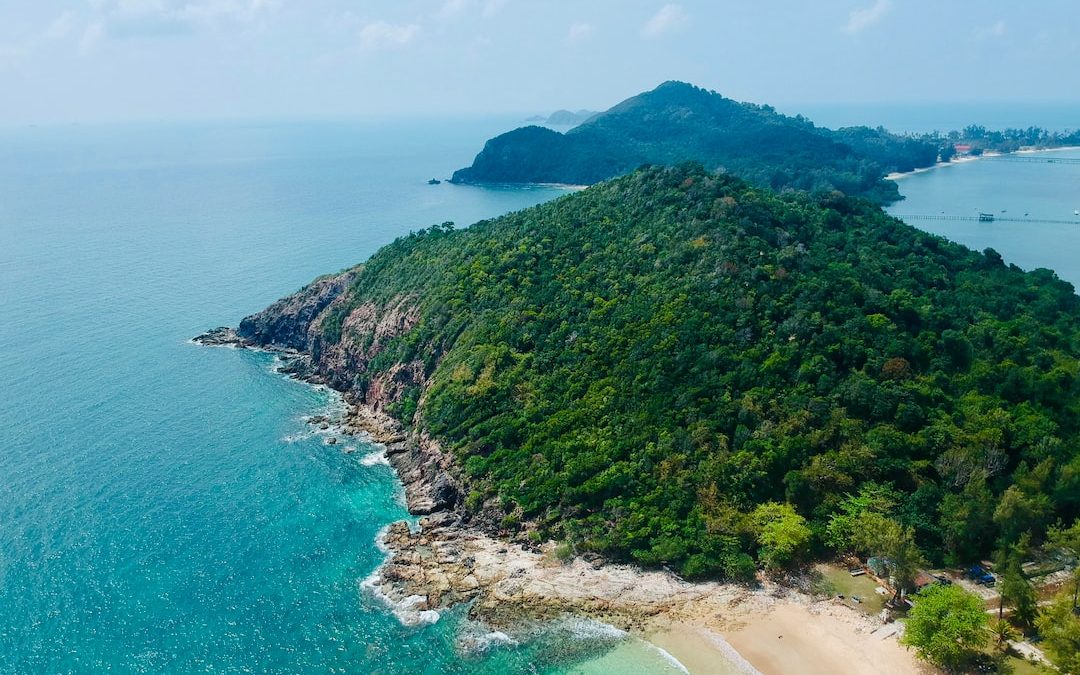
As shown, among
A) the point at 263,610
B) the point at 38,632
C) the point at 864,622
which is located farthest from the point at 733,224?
the point at 38,632

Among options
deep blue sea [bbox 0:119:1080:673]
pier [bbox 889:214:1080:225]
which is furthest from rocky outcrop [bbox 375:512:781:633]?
pier [bbox 889:214:1080:225]

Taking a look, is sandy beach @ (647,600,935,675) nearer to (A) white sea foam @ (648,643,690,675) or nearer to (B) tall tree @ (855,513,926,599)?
(A) white sea foam @ (648,643,690,675)

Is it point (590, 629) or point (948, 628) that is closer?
point (948, 628)

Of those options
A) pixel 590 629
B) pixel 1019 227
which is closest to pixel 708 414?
pixel 590 629

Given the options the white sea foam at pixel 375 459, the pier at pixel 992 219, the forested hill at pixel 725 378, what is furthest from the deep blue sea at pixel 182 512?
the pier at pixel 992 219

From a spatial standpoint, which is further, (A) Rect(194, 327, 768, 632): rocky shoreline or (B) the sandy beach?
(A) Rect(194, 327, 768, 632): rocky shoreline

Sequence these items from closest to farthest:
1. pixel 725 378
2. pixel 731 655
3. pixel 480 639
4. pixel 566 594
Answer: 1. pixel 731 655
2. pixel 480 639
3. pixel 566 594
4. pixel 725 378

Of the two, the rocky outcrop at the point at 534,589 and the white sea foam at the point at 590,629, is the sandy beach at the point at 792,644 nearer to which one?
the rocky outcrop at the point at 534,589

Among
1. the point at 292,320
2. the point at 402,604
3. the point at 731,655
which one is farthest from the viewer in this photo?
the point at 292,320

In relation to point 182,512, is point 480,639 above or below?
below

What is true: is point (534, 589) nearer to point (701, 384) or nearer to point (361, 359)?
point (701, 384)
